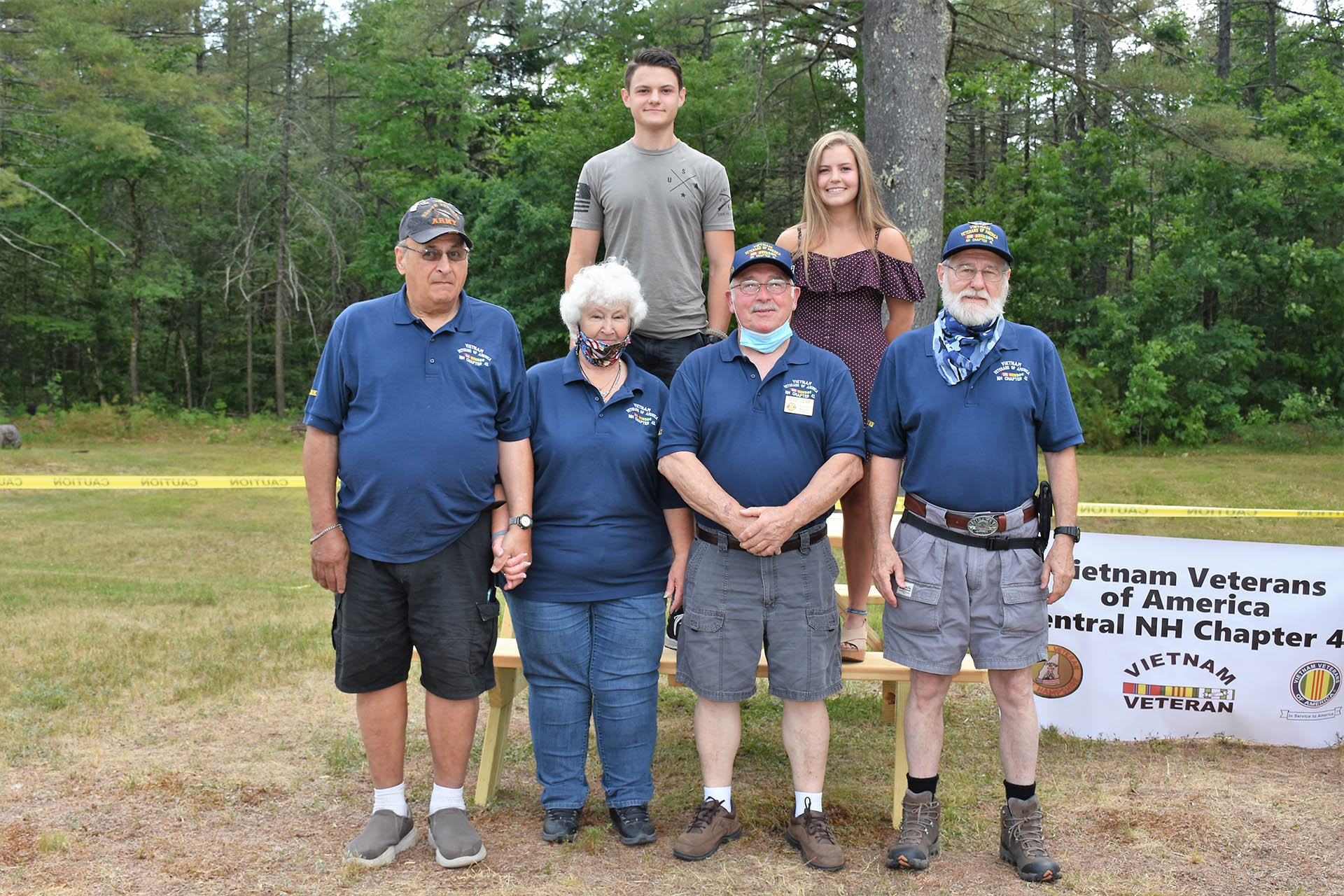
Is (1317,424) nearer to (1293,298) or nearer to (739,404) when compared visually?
(1293,298)

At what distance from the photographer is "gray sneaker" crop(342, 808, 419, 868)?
3.38 metres

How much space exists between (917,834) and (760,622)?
870mm

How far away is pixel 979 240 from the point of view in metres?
3.29

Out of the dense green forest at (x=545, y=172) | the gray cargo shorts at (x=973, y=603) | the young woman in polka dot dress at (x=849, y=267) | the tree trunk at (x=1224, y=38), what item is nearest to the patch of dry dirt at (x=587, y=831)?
the gray cargo shorts at (x=973, y=603)

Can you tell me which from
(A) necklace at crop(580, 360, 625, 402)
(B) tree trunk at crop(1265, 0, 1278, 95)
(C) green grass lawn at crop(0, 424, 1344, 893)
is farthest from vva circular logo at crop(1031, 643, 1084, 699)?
(B) tree trunk at crop(1265, 0, 1278, 95)

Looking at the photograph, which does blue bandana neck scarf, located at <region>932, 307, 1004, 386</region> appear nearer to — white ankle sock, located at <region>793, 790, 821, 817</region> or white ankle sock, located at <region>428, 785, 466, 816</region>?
white ankle sock, located at <region>793, 790, 821, 817</region>

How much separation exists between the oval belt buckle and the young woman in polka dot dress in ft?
1.80

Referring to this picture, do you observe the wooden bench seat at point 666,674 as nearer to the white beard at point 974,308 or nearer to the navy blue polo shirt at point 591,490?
the navy blue polo shirt at point 591,490

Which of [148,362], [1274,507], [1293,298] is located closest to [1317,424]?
[1293,298]

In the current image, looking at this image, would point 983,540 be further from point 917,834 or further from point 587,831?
point 587,831

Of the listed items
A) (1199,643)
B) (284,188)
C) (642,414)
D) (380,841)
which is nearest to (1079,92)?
(1199,643)

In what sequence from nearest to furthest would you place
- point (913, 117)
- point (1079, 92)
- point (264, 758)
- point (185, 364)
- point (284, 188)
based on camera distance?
point (264, 758) < point (913, 117) < point (1079, 92) < point (284, 188) < point (185, 364)

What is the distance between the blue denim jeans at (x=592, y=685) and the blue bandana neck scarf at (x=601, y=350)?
78 cm

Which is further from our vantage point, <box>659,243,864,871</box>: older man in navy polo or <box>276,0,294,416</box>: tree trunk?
<box>276,0,294,416</box>: tree trunk
